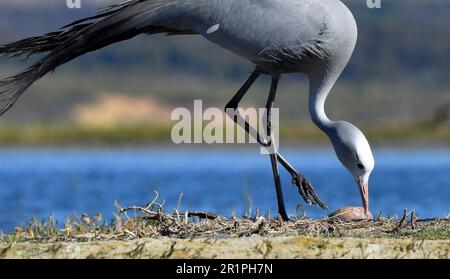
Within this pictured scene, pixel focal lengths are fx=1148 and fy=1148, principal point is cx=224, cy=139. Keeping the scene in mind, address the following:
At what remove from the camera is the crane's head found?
11.7 metres

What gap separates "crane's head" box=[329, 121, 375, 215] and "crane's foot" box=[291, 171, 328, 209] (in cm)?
66

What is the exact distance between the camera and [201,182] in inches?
1256

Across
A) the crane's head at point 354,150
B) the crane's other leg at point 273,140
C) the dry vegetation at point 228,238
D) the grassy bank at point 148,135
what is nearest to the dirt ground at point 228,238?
the dry vegetation at point 228,238

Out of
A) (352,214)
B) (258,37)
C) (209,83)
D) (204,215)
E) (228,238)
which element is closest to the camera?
(228,238)

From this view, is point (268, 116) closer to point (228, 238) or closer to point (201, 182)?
point (228, 238)

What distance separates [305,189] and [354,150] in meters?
1.05

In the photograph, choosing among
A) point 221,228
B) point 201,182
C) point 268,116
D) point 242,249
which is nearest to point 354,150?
point 268,116

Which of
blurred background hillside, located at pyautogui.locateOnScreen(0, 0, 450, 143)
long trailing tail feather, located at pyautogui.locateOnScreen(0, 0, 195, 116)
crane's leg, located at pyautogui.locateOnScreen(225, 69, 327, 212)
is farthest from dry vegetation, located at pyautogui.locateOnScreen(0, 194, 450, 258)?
blurred background hillside, located at pyautogui.locateOnScreen(0, 0, 450, 143)

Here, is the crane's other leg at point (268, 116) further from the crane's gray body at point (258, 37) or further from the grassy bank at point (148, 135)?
the grassy bank at point (148, 135)

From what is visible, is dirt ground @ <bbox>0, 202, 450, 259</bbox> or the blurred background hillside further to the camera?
the blurred background hillside

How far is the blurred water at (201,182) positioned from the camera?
23.3 metres

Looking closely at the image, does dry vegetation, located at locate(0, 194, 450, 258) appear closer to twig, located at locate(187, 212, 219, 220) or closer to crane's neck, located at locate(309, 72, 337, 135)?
twig, located at locate(187, 212, 219, 220)
